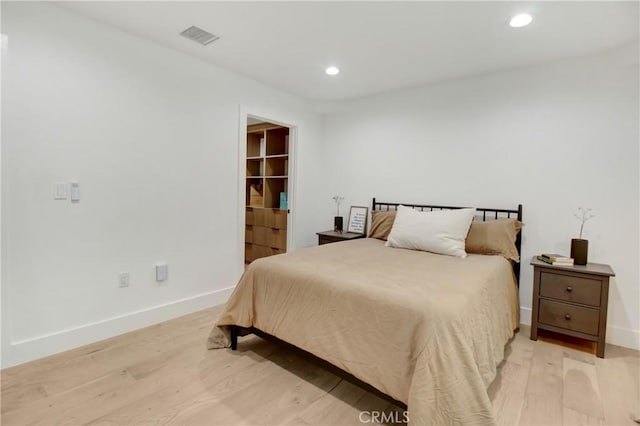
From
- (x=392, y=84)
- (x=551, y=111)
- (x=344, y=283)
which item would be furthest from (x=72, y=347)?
(x=551, y=111)

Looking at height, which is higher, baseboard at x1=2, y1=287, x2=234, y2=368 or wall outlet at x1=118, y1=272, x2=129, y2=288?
wall outlet at x1=118, y1=272, x2=129, y2=288

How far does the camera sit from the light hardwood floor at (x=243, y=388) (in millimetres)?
1633

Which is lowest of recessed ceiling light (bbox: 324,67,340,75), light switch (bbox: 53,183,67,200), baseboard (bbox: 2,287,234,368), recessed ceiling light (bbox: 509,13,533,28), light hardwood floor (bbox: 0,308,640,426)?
light hardwood floor (bbox: 0,308,640,426)

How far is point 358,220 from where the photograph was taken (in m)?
3.97

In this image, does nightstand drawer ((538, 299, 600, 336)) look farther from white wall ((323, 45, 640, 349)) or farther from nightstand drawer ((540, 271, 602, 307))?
white wall ((323, 45, 640, 349))

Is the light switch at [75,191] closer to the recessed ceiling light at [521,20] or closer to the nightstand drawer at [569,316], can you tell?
the recessed ceiling light at [521,20]

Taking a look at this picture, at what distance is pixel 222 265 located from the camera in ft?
10.8

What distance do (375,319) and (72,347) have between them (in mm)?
2218

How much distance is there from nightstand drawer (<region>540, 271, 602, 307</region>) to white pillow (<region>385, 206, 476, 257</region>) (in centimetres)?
63

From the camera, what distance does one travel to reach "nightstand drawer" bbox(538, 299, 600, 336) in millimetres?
2312

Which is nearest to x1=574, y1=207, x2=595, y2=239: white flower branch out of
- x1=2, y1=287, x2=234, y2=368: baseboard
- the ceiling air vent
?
the ceiling air vent

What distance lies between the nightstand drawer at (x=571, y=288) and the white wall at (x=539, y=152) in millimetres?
430

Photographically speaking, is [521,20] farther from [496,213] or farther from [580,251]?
[580,251]

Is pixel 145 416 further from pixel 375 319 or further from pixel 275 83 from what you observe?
pixel 275 83
